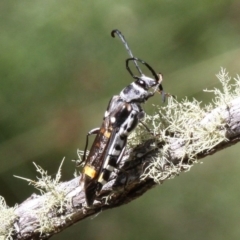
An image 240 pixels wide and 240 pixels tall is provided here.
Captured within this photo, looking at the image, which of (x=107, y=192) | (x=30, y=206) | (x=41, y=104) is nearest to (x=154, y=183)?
(x=107, y=192)

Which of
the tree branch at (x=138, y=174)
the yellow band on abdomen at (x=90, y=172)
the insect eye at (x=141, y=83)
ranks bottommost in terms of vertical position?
the tree branch at (x=138, y=174)

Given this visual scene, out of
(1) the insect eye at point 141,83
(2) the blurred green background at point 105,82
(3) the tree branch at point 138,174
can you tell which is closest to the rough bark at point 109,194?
(3) the tree branch at point 138,174

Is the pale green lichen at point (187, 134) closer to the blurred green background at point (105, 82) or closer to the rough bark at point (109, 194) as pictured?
the rough bark at point (109, 194)

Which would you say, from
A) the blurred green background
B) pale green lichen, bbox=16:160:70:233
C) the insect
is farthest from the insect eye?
the blurred green background

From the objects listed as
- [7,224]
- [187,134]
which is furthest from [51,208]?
[187,134]

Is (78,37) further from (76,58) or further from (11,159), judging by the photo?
(11,159)
